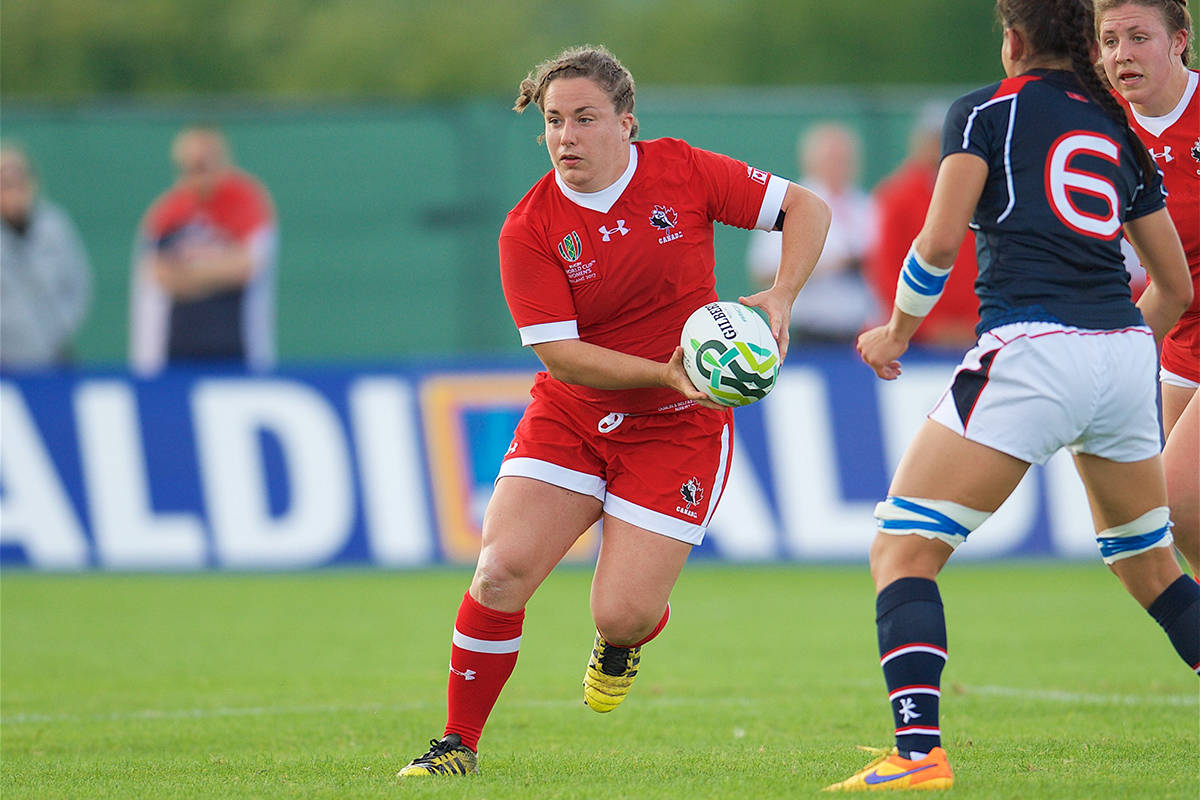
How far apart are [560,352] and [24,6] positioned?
2850 cm

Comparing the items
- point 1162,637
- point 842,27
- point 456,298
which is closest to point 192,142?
point 456,298

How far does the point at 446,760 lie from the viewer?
570 cm

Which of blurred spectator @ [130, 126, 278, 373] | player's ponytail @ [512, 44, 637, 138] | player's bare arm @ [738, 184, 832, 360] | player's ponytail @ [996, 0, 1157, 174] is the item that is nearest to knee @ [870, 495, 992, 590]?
player's bare arm @ [738, 184, 832, 360]

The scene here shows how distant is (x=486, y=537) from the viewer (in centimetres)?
588

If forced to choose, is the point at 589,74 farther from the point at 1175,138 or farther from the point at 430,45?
the point at 430,45

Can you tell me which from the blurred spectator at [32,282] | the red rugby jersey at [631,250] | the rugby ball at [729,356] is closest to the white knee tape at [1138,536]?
the rugby ball at [729,356]

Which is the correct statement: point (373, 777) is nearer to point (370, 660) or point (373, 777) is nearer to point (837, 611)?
point (370, 660)

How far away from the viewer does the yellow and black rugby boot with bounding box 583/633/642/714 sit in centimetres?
611

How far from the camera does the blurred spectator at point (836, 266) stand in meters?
13.7

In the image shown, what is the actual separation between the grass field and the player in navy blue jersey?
1.73ft

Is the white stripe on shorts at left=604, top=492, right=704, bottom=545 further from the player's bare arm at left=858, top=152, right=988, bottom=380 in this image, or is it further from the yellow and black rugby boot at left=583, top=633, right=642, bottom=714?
the player's bare arm at left=858, top=152, right=988, bottom=380

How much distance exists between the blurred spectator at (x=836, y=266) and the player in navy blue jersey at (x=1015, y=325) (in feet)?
28.2

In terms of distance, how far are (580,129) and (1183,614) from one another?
265 cm

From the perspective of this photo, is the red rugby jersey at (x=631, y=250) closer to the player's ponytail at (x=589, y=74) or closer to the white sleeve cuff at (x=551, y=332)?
the white sleeve cuff at (x=551, y=332)
